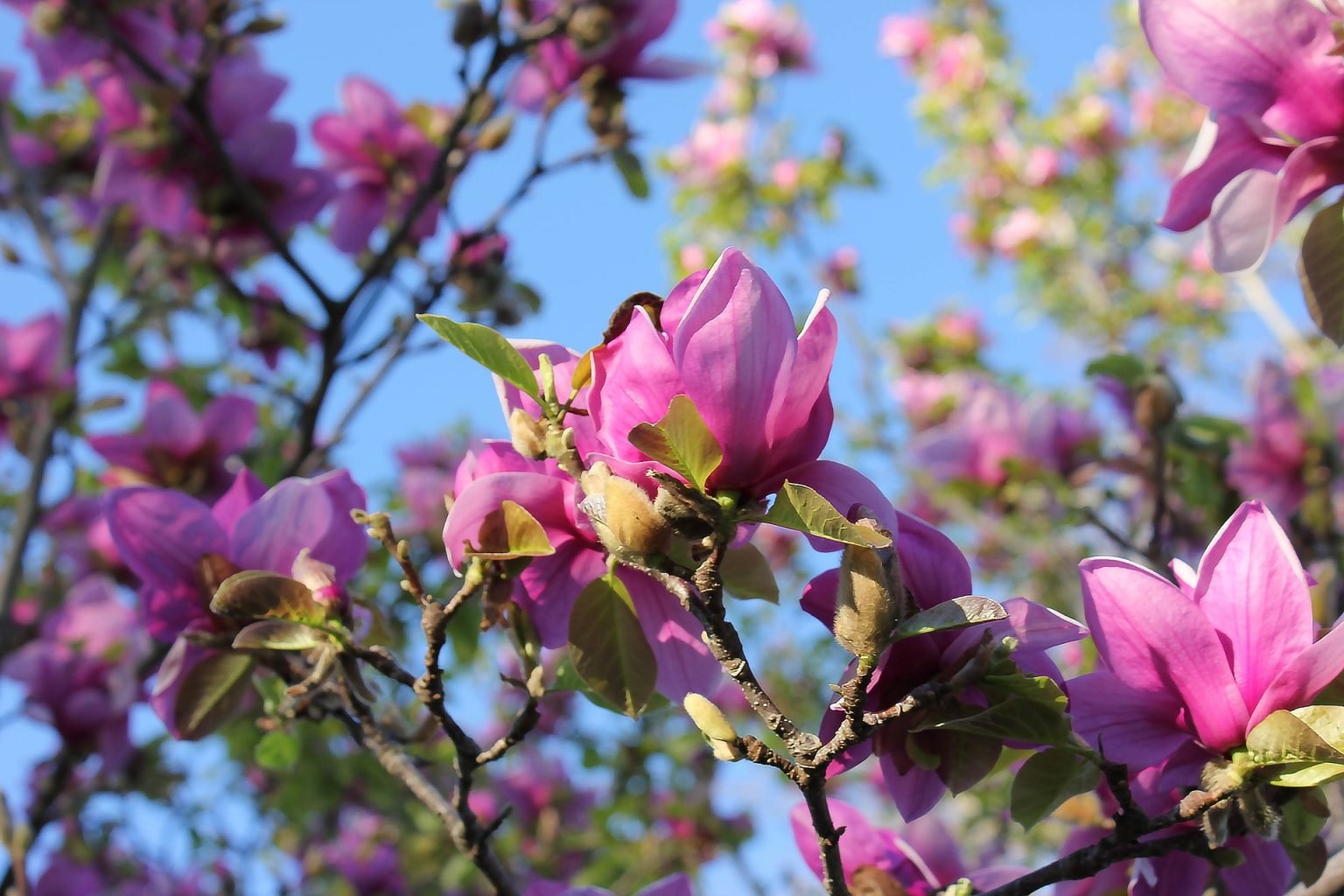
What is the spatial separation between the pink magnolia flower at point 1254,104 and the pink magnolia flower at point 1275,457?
4.25 feet

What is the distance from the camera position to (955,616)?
0.69m

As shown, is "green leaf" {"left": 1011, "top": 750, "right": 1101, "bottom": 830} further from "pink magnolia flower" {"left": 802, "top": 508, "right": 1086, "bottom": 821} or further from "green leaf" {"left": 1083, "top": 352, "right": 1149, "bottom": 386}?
"green leaf" {"left": 1083, "top": 352, "right": 1149, "bottom": 386}

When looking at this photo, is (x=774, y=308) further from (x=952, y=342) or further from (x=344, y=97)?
(x=952, y=342)

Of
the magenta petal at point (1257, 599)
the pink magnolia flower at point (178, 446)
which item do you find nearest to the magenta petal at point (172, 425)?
the pink magnolia flower at point (178, 446)

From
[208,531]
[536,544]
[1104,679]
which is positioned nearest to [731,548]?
[536,544]

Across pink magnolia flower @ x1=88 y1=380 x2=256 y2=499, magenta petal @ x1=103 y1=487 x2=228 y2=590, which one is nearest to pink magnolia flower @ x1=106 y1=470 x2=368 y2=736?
magenta petal @ x1=103 y1=487 x2=228 y2=590

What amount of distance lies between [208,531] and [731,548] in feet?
1.77

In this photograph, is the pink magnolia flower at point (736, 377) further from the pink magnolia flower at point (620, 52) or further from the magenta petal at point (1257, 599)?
the pink magnolia flower at point (620, 52)

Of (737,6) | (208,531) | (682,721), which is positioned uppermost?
(737,6)

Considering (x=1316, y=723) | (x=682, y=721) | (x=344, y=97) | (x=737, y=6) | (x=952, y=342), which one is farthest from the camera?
(x=737, y=6)

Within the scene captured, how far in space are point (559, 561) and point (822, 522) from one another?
30cm

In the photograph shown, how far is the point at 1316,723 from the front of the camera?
2.33 feet

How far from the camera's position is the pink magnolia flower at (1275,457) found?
2145 millimetres

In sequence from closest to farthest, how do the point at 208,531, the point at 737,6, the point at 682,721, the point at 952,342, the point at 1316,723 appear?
1. the point at 1316,723
2. the point at 208,531
3. the point at 682,721
4. the point at 952,342
5. the point at 737,6
